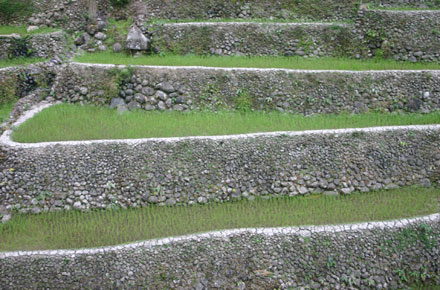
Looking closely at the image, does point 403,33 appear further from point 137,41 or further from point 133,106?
point 133,106

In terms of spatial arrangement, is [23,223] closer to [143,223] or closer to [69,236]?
[69,236]

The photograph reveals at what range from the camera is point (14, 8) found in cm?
2006

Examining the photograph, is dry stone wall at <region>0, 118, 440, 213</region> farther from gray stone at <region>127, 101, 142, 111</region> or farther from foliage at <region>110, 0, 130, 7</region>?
foliage at <region>110, 0, 130, 7</region>

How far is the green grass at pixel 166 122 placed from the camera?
14.4 metres

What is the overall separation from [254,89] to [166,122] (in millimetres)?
4224

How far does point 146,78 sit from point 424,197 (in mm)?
12139

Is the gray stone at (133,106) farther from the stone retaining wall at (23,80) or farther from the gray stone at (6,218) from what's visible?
the gray stone at (6,218)

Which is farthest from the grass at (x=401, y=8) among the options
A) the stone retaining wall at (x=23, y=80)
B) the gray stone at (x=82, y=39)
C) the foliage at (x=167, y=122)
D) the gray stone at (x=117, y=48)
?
the stone retaining wall at (x=23, y=80)

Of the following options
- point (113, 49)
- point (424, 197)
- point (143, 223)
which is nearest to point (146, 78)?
point (113, 49)

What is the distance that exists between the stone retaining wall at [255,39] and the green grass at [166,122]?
4.36 m

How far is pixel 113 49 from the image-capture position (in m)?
18.7

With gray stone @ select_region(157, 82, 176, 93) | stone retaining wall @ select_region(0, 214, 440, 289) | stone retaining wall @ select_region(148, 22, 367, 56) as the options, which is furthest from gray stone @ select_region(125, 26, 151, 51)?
stone retaining wall @ select_region(0, 214, 440, 289)

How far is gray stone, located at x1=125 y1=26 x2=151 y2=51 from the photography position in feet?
60.0

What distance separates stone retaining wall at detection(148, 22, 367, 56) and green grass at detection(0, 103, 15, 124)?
7.16 metres
